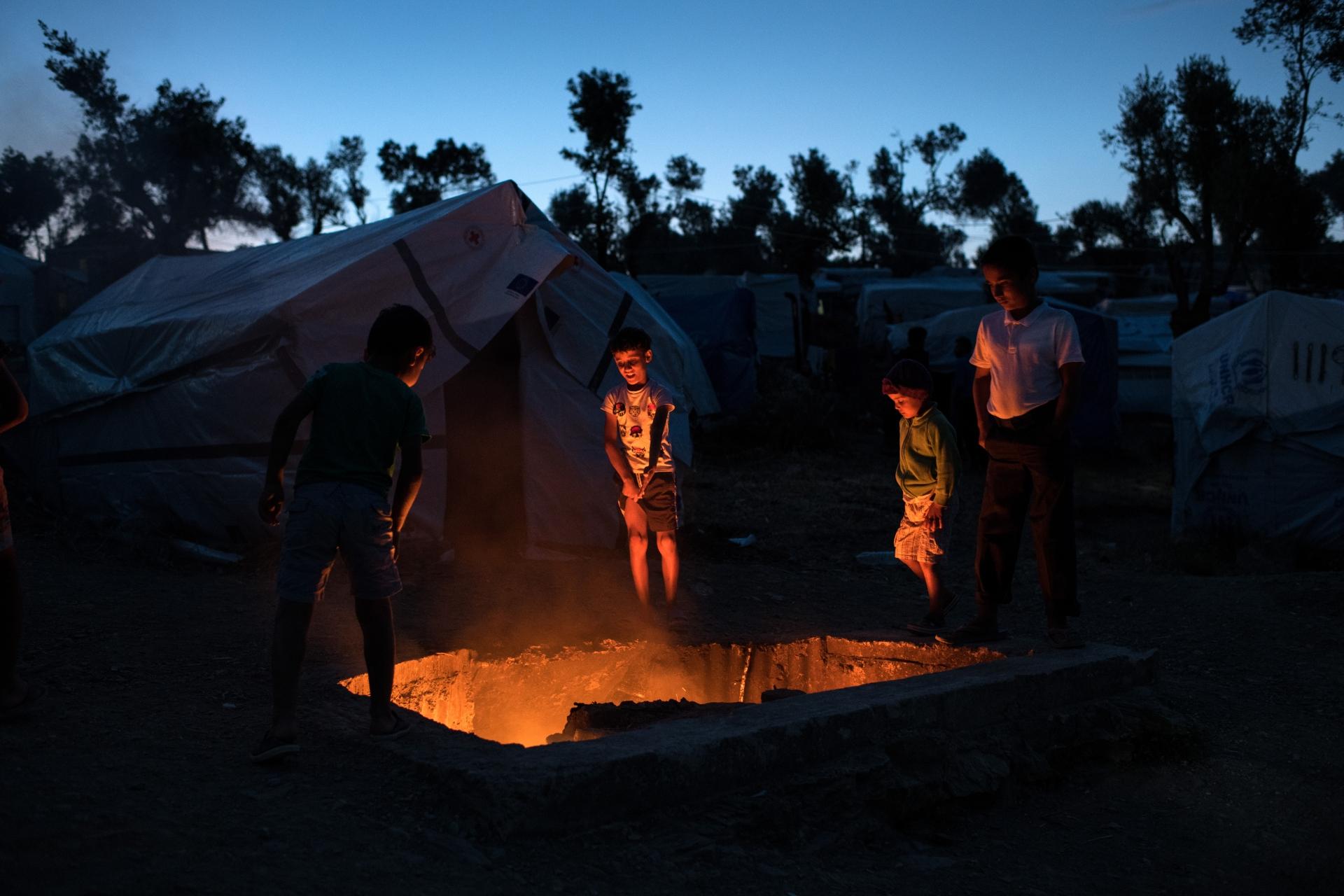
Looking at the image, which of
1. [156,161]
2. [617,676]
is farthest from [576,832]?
[156,161]

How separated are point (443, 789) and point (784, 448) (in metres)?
12.2

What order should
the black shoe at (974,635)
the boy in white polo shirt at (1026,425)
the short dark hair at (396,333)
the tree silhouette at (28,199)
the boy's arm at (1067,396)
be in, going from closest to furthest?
the short dark hair at (396,333)
the boy's arm at (1067,396)
the boy in white polo shirt at (1026,425)
the black shoe at (974,635)
the tree silhouette at (28,199)

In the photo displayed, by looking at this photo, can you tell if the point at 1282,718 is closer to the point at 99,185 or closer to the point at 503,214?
the point at 503,214

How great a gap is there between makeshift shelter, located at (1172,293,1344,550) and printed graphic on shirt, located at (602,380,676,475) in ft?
17.7

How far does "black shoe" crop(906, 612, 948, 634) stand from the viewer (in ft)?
15.1

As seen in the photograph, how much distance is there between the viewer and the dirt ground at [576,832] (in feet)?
8.30

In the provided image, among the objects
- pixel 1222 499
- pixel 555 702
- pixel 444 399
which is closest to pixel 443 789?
pixel 555 702

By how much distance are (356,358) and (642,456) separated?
237cm

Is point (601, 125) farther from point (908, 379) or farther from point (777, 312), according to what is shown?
point (908, 379)

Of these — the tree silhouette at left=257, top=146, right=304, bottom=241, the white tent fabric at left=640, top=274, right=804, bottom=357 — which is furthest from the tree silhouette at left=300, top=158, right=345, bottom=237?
the white tent fabric at left=640, top=274, right=804, bottom=357

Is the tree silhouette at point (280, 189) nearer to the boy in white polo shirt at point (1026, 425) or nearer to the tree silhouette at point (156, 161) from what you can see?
the tree silhouette at point (156, 161)

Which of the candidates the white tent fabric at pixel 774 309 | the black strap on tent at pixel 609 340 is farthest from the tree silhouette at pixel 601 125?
the black strap on tent at pixel 609 340

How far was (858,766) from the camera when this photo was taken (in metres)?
3.23

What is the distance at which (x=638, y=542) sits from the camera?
5.45m
